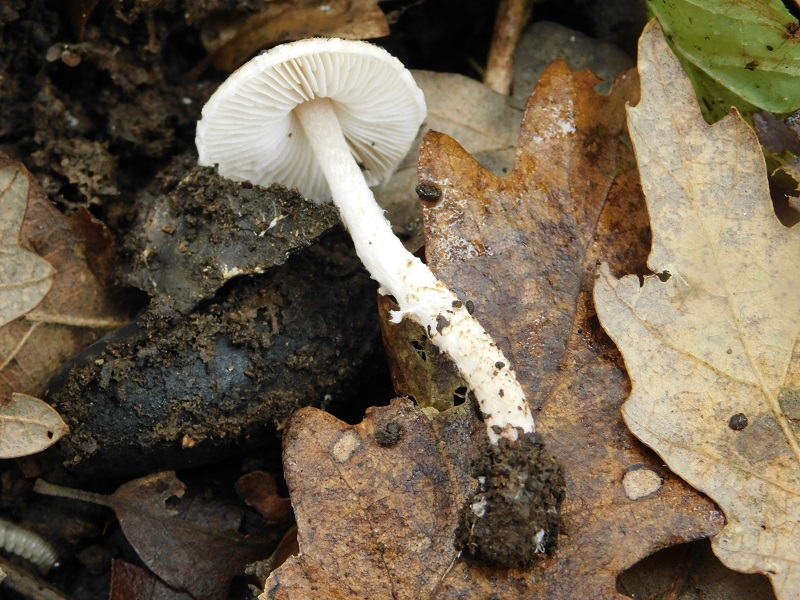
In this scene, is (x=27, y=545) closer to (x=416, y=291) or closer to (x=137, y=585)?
(x=137, y=585)


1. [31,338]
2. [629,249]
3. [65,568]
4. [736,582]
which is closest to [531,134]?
[629,249]

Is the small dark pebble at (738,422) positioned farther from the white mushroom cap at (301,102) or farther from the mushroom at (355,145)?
the white mushroom cap at (301,102)

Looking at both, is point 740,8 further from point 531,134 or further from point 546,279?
point 546,279

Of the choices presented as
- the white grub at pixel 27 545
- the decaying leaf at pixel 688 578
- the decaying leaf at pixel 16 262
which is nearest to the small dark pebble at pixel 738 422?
the decaying leaf at pixel 688 578

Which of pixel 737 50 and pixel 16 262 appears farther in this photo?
pixel 737 50

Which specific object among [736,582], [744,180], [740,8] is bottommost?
[736,582]

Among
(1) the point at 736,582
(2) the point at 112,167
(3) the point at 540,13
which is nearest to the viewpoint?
(1) the point at 736,582

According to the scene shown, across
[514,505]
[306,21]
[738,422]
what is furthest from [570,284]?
[306,21]
